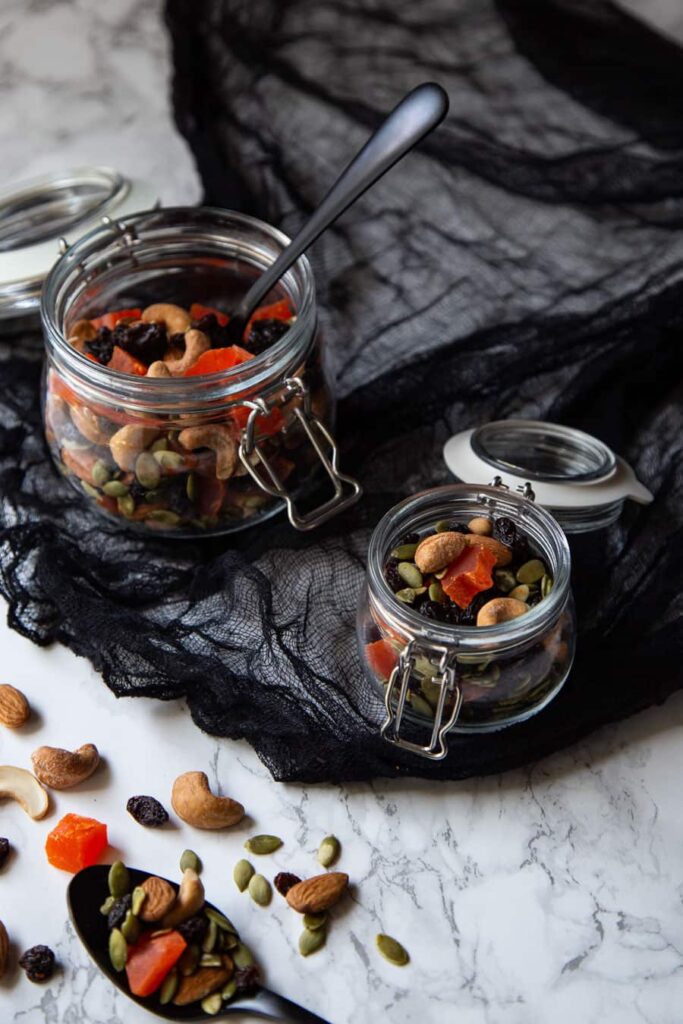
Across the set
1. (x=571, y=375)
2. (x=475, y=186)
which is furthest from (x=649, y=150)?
(x=571, y=375)

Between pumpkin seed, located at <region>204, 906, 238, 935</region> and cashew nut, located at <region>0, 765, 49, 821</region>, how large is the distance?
0.18 m

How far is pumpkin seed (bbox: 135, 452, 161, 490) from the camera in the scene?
1148mm

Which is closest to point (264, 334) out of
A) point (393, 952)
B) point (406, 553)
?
point (406, 553)

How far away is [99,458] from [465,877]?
20.5 inches

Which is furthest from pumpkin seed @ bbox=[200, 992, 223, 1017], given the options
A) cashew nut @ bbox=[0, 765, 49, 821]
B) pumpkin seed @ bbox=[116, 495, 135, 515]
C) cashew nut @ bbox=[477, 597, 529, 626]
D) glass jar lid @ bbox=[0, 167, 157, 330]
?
glass jar lid @ bbox=[0, 167, 157, 330]

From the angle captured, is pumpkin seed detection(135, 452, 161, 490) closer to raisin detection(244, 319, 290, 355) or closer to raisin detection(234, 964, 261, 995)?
raisin detection(244, 319, 290, 355)

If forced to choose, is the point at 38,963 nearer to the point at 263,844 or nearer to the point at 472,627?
the point at 263,844

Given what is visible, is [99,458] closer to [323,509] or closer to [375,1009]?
[323,509]

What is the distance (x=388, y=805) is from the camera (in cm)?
106

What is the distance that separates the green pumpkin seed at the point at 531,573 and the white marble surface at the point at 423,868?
162 millimetres

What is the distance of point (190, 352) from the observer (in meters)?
1.20

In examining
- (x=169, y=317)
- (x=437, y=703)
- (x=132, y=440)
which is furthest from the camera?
(x=169, y=317)

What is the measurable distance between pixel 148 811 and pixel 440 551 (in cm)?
34

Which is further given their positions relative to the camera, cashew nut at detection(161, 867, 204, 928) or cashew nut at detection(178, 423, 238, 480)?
cashew nut at detection(178, 423, 238, 480)
